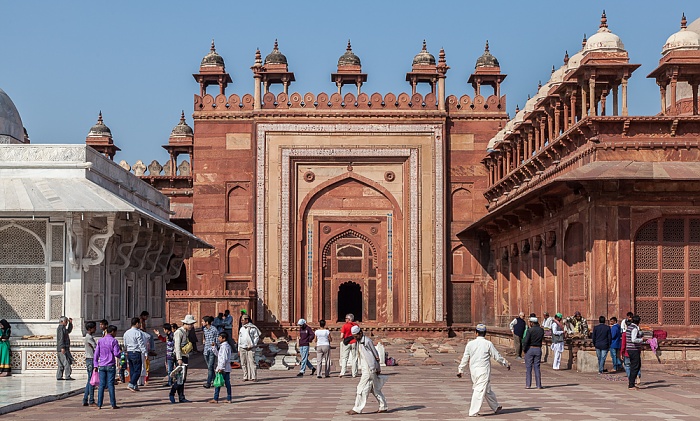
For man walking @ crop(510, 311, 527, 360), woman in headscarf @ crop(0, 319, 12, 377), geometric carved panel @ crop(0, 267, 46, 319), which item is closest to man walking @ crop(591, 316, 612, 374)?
man walking @ crop(510, 311, 527, 360)

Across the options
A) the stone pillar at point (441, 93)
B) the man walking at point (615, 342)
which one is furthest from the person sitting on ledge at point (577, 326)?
the stone pillar at point (441, 93)

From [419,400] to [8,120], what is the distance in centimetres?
1152

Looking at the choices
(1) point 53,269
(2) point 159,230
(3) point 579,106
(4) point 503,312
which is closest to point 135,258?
(2) point 159,230

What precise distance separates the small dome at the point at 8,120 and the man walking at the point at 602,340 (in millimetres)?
12176

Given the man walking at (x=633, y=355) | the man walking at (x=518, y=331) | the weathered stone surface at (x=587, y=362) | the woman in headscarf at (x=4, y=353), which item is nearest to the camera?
the man walking at (x=633, y=355)

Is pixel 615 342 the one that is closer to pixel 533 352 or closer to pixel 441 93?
pixel 533 352

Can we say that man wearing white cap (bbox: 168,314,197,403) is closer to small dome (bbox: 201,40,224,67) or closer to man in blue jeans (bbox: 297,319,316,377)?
man in blue jeans (bbox: 297,319,316,377)

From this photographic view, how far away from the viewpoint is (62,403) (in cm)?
1499

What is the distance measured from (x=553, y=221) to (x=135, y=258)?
381 inches

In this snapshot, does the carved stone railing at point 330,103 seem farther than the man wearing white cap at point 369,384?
Yes

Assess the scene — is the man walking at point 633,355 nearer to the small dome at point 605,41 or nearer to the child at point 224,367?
the child at point 224,367

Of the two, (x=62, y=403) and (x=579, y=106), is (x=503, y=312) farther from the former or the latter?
(x=62, y=403)

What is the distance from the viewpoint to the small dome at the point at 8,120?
22.0m

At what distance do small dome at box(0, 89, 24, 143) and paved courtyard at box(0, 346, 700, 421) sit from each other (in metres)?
6.22
